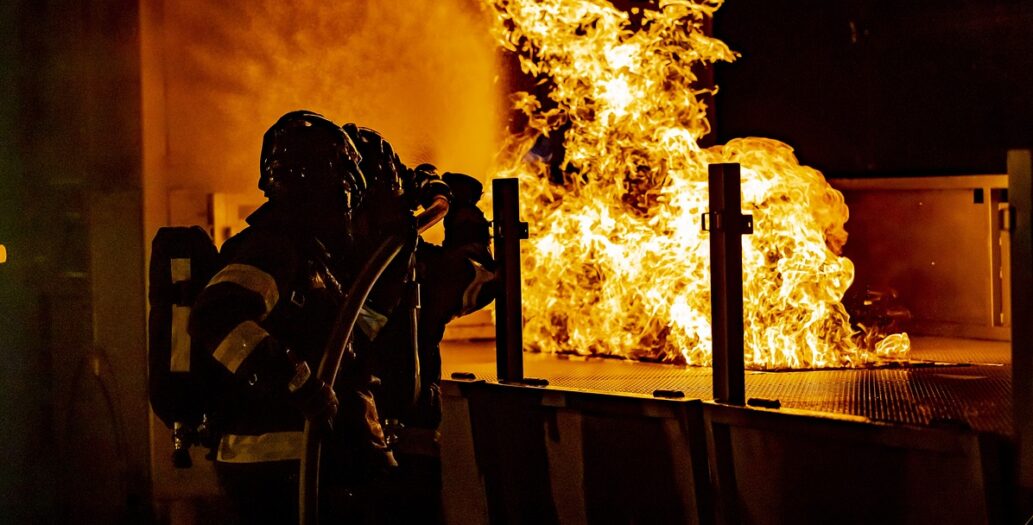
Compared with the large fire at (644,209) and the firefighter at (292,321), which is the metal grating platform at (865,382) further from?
the firefighter at (292,321)

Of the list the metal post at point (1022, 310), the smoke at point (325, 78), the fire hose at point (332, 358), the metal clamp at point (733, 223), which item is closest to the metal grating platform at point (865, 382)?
the metal post at point (1022, 310)

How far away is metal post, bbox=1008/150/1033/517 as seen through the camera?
3828 millimetres

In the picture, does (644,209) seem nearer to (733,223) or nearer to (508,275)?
(508,275)

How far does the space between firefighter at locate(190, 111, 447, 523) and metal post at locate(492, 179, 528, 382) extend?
103 cm

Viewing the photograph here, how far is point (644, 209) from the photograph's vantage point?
7.69 metres

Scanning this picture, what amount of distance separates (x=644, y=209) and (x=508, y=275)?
7.86ft

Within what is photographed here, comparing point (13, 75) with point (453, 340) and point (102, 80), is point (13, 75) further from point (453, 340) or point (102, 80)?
point (453, 340)

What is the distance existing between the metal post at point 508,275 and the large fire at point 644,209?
133 centimetres

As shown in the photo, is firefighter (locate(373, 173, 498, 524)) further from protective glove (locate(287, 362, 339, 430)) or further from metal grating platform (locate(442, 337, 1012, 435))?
metal grating platform (locate(442, 337, 1012, 435))

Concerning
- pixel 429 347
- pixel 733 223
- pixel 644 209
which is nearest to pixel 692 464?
pixel 733 223

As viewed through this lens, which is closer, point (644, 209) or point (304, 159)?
point (304, 159)

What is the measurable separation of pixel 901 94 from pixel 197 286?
540 centimetres

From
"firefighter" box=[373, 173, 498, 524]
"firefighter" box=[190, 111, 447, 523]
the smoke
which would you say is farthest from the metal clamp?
the smoke

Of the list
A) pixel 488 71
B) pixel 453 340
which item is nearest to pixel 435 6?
pixel 488 71
